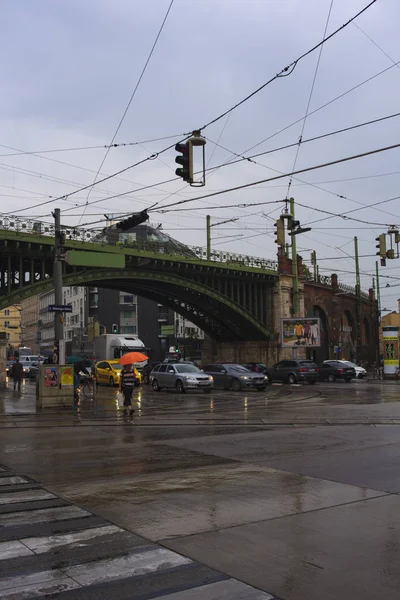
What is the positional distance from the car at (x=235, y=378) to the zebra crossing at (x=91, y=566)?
27051 mm

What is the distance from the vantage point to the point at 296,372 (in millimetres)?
42750

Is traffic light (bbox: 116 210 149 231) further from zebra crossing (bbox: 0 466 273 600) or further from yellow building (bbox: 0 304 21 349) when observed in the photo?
yellow building (bbox: 0 304 21 349)

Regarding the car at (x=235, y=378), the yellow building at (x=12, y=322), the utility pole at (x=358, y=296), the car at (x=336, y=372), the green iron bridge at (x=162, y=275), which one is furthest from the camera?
the yellow building at (x=12, y=322)

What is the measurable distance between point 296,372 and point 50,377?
24329mm

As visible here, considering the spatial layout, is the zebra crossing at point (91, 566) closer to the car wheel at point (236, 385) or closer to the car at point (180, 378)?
the car at point (180, 378)

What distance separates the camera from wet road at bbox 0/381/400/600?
211 inches

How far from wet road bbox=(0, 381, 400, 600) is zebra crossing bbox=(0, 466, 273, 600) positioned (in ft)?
0.37

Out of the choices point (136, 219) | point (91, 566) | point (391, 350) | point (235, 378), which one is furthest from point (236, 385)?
point (91, 566)

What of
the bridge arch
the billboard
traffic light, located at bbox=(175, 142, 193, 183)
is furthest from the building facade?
traffic light, located at bbox=(175, 142, 193, 183)

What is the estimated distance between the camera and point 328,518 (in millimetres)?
6914

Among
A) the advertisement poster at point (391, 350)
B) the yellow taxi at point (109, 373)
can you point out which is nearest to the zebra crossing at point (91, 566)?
the yellow taxi at point (109, 373)

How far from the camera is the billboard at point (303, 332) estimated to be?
55062 mm

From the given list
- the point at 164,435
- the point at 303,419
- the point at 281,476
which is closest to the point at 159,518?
the point at 281,476

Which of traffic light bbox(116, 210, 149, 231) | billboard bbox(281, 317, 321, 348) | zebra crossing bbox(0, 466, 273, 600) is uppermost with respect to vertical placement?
traffic light bbox(116, 210, 149, 231)
